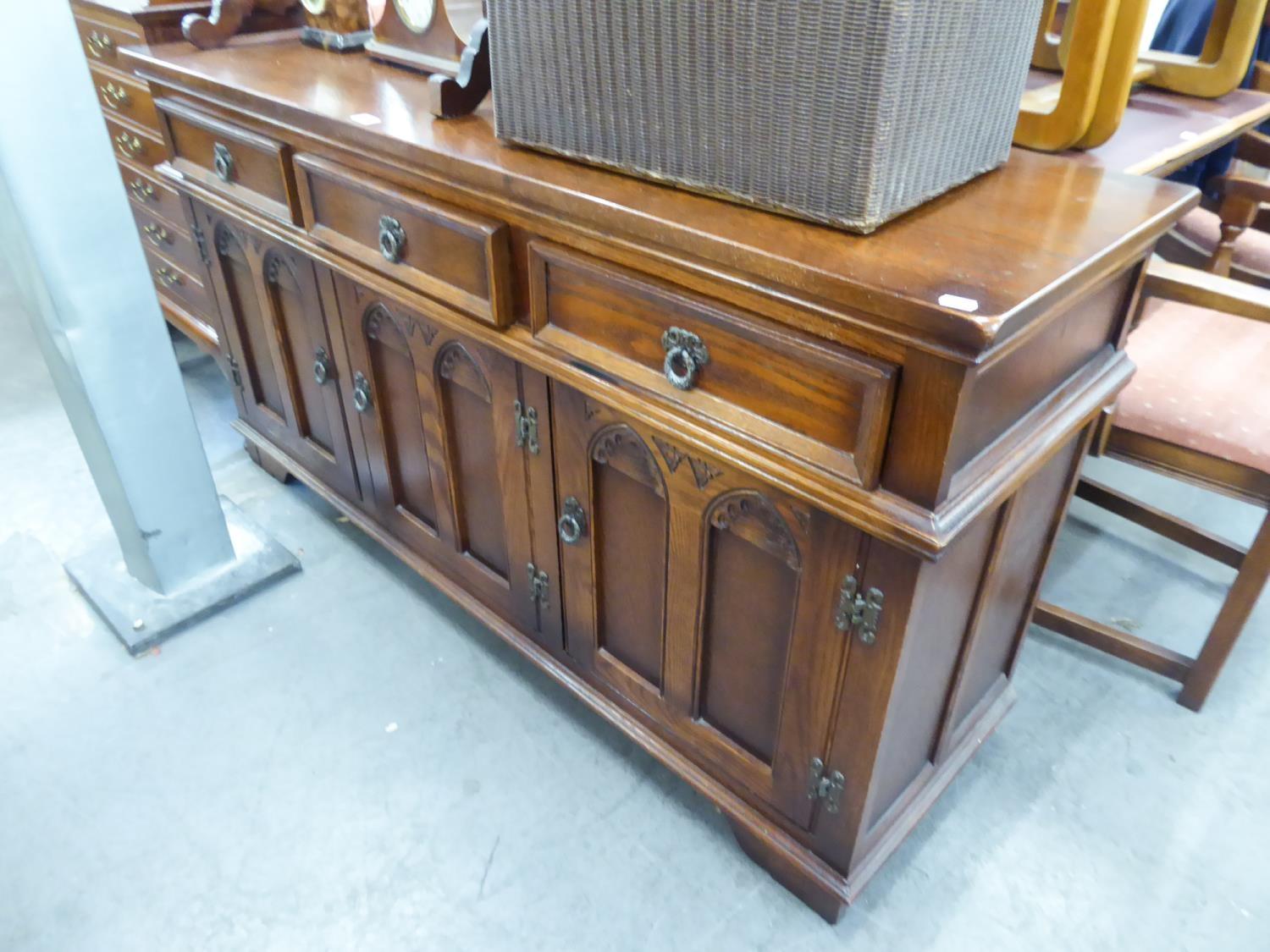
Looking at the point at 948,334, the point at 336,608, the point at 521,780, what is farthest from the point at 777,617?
the point at 336,608

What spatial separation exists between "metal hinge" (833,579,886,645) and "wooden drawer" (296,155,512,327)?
558mm

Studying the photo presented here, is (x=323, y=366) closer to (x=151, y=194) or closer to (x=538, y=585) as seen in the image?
(x=538, y=585)

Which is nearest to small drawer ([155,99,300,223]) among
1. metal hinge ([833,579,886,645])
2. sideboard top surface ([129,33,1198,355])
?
sideboard top surface ([129,33,1198,355])

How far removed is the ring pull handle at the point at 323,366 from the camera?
163cm

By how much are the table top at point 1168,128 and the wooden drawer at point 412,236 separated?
776 mm

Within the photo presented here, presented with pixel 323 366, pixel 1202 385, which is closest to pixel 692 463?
pixel 323 366

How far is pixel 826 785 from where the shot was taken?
1112mm

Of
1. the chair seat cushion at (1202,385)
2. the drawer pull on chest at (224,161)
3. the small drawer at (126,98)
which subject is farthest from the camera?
the small drawer at (126,98)

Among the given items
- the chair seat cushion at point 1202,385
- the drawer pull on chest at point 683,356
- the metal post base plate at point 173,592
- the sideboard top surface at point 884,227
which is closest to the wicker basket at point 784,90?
the sideboard top surface at point 884,227

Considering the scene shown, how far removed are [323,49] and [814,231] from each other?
1.22m

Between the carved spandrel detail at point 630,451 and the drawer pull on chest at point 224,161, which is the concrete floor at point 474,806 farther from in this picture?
the drawer pull on chest at point 224,161

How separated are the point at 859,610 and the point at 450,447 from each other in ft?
2.53

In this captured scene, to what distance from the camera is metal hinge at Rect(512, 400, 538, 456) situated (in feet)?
4.06

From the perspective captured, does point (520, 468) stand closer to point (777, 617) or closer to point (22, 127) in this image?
point (777, 617)
